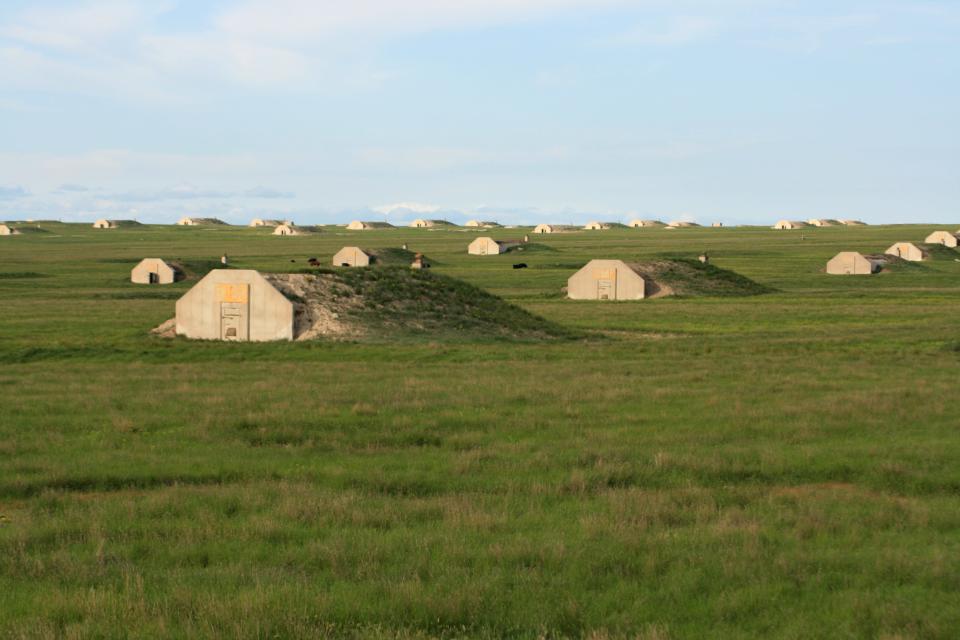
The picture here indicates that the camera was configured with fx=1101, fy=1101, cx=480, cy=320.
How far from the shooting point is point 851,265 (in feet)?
399

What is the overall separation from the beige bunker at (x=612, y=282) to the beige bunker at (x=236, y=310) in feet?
134

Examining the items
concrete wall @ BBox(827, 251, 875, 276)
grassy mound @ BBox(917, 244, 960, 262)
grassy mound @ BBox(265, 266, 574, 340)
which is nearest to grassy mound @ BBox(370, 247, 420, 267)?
concrete wall @ BBox(827, 251, 875, 276)

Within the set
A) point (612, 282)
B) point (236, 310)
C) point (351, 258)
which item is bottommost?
point (236, 310)

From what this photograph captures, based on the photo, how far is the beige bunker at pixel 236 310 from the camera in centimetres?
5138

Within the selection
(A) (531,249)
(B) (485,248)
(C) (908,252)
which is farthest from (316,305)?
(A) (531,249)

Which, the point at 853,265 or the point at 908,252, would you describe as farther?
the point at 908,252

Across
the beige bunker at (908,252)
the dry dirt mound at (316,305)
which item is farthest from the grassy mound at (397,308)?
the beige bunker at (908,252)

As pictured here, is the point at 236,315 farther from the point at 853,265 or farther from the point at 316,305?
the point at 853,265

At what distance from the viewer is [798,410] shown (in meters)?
23.2

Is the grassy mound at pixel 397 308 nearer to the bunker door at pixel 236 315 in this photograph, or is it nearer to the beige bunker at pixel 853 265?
the bunker door at pixel 236 315

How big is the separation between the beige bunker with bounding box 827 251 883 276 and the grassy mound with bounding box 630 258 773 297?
2515cm

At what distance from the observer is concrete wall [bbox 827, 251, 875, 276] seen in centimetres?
12056

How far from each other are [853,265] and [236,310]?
87.5m

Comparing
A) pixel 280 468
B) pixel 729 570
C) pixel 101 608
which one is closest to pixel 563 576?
pixel 729 570
